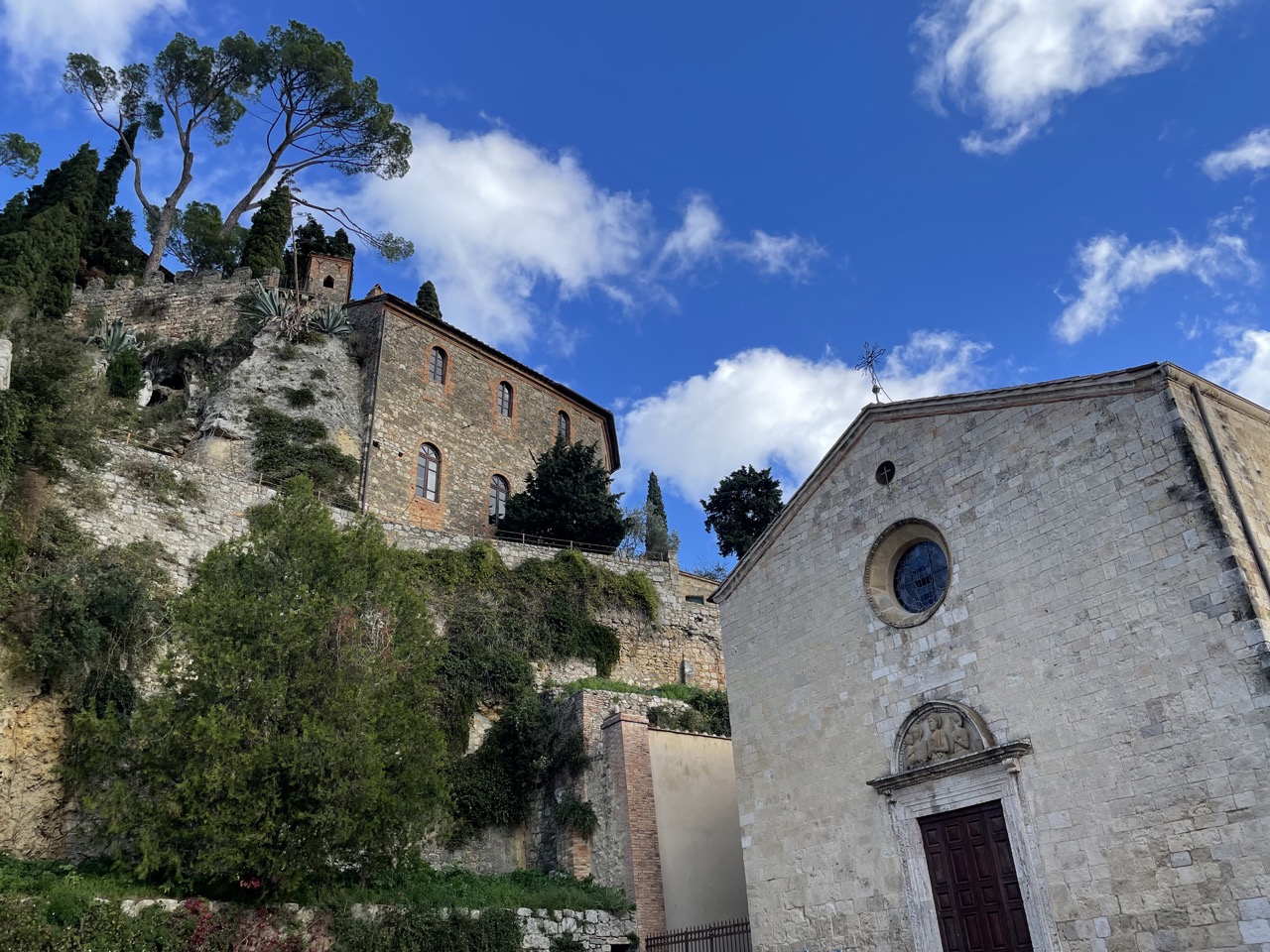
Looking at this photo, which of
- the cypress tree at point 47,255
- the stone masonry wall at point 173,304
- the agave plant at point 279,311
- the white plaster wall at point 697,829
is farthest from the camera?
the stone masonry wall at point 173,304

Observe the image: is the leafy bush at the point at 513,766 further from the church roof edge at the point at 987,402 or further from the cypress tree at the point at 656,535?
the cypress tree at the point at 656,535

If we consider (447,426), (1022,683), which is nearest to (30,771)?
(1022,683)

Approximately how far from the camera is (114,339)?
26391 millimetres

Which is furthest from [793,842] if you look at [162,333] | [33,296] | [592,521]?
[162,333]

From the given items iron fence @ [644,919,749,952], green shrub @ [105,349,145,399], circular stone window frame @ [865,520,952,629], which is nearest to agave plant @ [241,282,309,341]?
green shrub @ [105,349,145,399]

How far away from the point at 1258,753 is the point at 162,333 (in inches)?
1206

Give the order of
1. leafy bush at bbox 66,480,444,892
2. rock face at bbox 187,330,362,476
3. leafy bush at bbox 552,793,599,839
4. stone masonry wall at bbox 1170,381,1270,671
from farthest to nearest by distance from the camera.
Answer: rock face at bbox 187,330,362,476, leafy bush at bbox 552,793,599,839, leafy bush at bbox 66,480,444,892, stone masonry wall at bbox 1170,381,1270,671

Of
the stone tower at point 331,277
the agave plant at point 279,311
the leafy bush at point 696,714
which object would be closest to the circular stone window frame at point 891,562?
the leafy bush at point 696,714

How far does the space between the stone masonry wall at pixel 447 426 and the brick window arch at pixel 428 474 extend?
0.44 ft

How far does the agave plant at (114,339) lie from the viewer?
85.5 ft

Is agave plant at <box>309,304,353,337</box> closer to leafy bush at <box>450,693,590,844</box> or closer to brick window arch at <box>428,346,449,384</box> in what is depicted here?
brick window arch at <box>428,346,449,384</box>

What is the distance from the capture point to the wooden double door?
399 inches

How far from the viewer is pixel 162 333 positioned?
29406 millimetres

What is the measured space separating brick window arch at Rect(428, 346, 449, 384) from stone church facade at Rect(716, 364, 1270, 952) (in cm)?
1839
